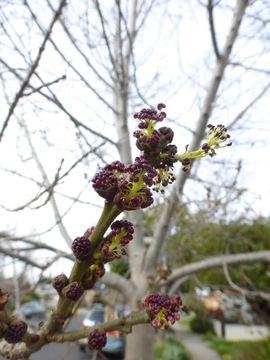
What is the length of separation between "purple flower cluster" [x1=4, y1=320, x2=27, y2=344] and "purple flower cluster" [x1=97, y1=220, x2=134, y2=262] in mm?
305

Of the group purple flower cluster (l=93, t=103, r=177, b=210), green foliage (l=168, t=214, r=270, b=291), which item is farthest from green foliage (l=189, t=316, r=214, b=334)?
purple flower cluster (l=93, t=103, r=177, b=210)

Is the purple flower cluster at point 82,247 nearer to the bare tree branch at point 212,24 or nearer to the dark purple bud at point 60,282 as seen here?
the dark purple bud at point 60,282

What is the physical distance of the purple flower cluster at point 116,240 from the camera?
2.67ft

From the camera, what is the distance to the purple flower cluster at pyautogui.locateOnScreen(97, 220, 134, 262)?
814 mm

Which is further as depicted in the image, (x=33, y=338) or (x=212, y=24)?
(x=212, y=24)

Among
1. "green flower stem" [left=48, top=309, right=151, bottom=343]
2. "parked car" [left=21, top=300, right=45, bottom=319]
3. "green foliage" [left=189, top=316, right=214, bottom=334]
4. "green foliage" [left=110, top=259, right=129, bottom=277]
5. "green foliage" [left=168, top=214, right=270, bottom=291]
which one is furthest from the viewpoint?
"parked car" [left=21, top=300, right=45, bottom=319]

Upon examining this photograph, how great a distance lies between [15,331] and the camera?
2.97 feet

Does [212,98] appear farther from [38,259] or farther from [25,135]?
[38,259]

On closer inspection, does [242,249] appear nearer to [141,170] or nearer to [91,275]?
[91,275]

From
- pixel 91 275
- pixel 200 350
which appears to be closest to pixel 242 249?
pixel 200 350

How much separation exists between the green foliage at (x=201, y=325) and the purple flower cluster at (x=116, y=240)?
20.2 m

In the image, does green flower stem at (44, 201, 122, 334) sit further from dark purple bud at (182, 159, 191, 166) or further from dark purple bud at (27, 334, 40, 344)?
dark purple bud at (182, 159, 191, 166)

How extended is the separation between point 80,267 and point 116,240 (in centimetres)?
11

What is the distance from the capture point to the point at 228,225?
6.79 meters
